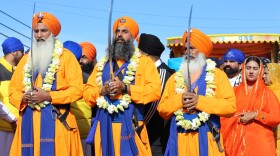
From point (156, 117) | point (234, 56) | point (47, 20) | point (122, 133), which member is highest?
point (47, 20)

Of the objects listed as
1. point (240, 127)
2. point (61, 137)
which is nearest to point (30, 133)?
point (61, 137)

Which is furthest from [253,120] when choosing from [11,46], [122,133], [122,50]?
[11,46]

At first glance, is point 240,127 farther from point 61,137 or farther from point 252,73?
point 61,137

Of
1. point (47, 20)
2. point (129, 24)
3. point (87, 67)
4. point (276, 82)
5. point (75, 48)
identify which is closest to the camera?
point (47, 20)

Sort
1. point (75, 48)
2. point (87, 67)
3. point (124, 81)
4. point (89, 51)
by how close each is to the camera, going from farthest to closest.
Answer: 1. point (89, 51)
2. point (87, 67)
3. point (75, 48)
4. point (124, 81)

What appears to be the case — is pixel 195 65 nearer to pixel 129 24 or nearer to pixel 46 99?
pixel 129 24

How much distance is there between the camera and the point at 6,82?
6484 mm

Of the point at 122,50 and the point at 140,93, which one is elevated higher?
the point at 122,50

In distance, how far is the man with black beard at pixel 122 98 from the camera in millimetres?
5352

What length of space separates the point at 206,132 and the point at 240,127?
2.99 feet

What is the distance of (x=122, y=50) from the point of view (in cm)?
562

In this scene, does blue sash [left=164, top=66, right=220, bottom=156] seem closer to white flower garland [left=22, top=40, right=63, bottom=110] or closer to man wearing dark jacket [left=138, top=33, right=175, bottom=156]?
man wearing dark jacket [left=138, top=33, right=175, bottom=156]

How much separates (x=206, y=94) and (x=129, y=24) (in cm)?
117

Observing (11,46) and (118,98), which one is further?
(11,46)
